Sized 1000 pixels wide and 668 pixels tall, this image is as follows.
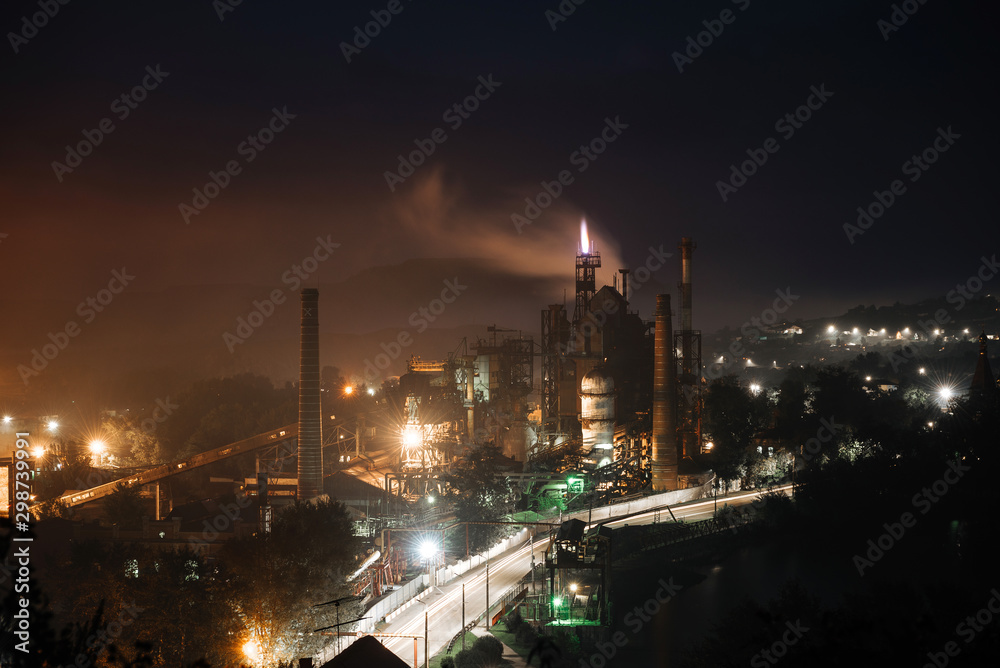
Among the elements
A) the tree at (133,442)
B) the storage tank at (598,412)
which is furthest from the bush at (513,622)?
the tree at (133,442)

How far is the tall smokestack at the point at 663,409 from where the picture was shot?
138 feet

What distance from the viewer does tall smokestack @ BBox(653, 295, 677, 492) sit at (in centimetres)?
4203

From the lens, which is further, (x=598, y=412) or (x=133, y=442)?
(x=133, y=442)

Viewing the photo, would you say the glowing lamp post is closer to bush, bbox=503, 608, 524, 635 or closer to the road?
the road

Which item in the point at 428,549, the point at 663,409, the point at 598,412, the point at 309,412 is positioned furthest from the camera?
the point at 598,412

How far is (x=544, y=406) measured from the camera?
5128cm
